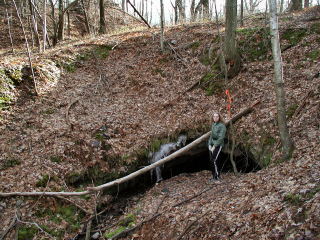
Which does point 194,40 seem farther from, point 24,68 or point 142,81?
point 24,68

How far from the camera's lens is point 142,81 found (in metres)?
10.2

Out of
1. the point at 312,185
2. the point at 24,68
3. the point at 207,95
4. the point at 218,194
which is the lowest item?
the point at 218,194

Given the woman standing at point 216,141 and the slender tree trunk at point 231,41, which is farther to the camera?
the slender tree trunk at point 231,41

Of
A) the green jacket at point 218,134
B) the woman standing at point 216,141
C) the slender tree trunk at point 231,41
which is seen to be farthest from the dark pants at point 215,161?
the slender tree trunk at point 231,41

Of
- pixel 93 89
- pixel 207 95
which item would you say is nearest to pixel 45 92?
pixel 93 89

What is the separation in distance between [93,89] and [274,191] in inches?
340

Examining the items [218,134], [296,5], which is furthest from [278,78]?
[296,5]

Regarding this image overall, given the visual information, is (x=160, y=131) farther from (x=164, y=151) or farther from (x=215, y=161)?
(x=215, y=161)

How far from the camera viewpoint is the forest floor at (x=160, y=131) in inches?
148

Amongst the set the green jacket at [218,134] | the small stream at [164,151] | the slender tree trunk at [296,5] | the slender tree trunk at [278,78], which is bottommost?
the small stream at [164,151]

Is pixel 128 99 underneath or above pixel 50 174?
above

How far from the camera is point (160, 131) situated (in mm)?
7840

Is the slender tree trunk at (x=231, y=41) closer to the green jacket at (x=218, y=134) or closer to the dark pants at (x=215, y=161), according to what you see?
the green jacket at (x=218, y=134)

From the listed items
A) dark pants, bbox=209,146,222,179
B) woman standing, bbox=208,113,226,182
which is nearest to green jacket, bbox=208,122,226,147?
woman standing, bbox=208,113,226,182
